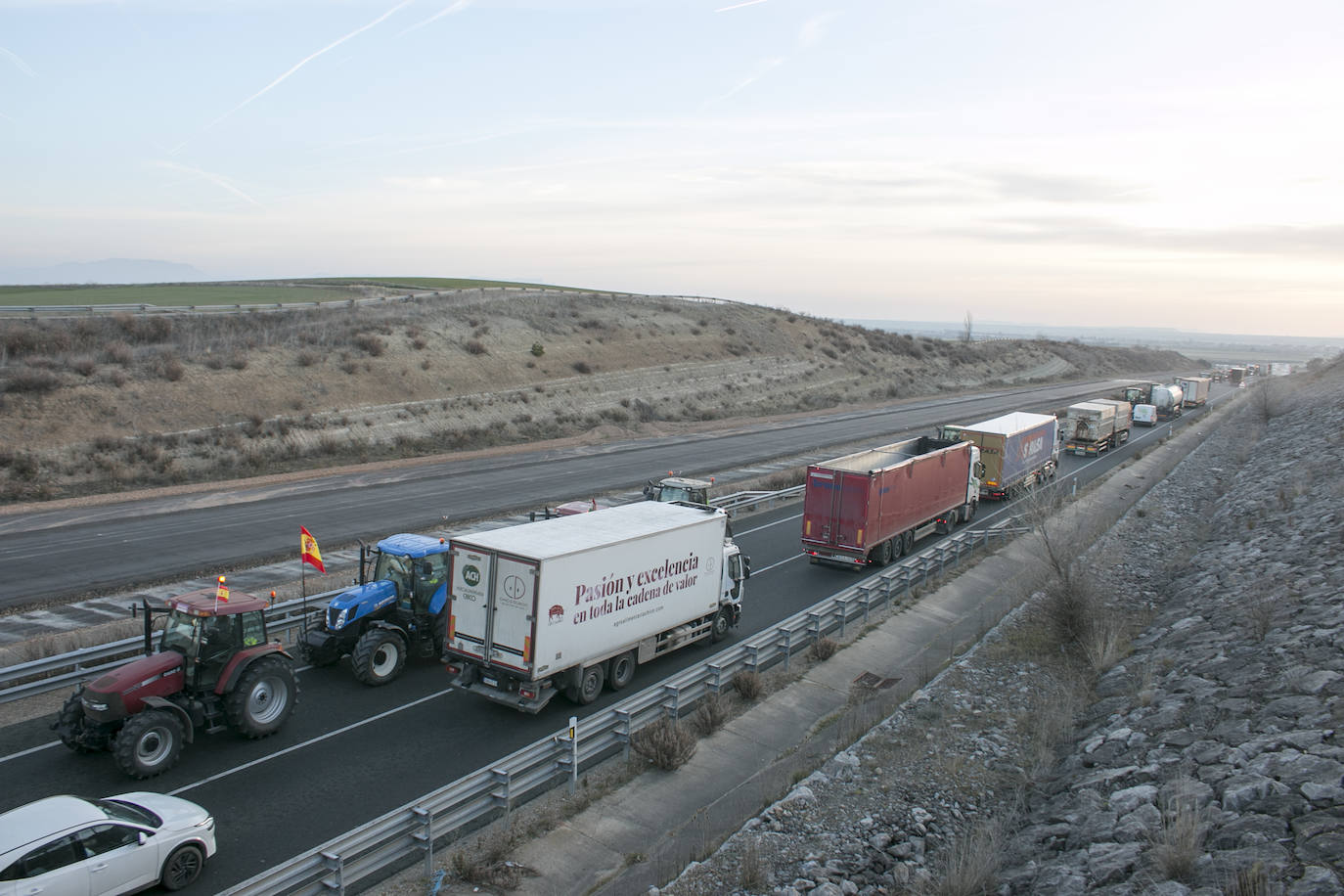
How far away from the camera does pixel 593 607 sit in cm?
1516

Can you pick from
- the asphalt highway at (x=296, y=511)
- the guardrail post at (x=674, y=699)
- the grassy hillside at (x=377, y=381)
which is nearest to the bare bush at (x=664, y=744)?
the guardrail post at (x=674, y=699)

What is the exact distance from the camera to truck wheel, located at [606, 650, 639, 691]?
16.3m

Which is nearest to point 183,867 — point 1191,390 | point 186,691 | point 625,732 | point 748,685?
point 186,691

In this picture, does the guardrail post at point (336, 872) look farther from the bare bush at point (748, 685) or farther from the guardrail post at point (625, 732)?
the bare bush at point (748, 685)

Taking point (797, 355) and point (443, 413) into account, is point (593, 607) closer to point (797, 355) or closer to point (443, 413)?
point (443, 413)

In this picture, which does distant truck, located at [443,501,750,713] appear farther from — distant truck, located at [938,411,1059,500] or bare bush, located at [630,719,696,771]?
distant truck, located at [938,411,1059,500]

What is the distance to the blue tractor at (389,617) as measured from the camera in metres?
16.4

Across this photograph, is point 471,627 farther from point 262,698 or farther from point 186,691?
point 186,691

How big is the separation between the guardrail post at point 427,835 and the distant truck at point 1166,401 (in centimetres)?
7242

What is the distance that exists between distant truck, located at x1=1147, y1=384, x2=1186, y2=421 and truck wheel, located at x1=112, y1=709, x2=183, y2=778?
7360 centimetres

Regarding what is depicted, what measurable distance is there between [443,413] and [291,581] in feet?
102

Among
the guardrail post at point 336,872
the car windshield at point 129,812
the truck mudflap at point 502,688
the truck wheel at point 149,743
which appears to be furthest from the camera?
the truck mudflap at point 502,688

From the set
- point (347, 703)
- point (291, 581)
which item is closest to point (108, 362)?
point (291, 581)

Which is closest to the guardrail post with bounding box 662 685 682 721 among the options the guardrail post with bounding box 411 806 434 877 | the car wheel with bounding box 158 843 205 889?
the guardrail post with bounding box 411 806 434 877
